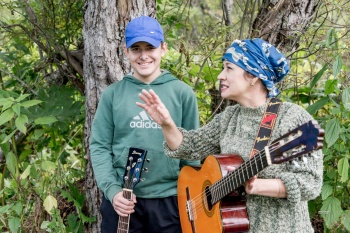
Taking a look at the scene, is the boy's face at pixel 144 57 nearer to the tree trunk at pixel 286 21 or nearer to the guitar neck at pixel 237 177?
the guitar neck at pixel 237 177

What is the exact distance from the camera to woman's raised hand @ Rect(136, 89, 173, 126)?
2.59m

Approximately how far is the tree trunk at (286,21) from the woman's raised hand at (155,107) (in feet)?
4.38

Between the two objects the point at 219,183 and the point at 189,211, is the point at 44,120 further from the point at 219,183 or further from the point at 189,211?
the point at 219,183

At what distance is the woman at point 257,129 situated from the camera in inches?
88.7

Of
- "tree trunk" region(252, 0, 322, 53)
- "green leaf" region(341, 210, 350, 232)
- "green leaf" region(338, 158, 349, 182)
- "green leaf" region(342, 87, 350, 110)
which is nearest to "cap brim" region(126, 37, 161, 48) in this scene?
"tree trunk" region(252, 0, 322, 53)

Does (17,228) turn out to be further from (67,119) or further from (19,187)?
(67,119)

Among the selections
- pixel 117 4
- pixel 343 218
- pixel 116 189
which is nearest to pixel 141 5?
pixel 117 4

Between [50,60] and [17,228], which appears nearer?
[17,228]

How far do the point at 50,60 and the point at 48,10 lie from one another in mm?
401

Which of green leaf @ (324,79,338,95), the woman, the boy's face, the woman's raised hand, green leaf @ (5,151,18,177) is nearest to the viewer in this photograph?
the woman

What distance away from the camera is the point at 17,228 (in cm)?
367

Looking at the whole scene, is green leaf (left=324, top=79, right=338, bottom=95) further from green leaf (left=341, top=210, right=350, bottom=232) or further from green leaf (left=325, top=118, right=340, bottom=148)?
green leaf (left=341, top=210, right=350, bottom=232)

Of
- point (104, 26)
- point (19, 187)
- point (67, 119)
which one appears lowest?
point (19, 187)

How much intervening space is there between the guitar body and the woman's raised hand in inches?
11.6
